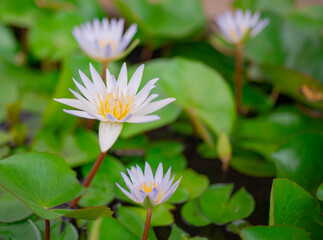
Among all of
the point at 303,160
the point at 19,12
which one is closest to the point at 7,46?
the point at 19,12

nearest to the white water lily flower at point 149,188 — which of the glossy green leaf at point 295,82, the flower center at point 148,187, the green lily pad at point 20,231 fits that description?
the flower center at point 148,187

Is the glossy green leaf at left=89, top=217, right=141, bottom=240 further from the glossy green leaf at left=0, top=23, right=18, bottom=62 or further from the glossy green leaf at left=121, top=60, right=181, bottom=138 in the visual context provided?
the glossy green leaf at left=0, top=23, right=18, bottom=62

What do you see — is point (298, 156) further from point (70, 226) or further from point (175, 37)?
point (175, 37)

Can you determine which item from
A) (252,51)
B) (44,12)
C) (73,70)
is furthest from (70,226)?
(44,12)

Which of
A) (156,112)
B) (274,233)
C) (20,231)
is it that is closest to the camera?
(274,233)

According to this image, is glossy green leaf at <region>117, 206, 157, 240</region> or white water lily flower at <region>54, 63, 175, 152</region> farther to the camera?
glossy green leaf at <region>117, 206, 157, 240</region>

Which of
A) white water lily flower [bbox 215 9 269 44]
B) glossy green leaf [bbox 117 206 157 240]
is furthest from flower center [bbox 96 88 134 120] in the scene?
white water lily flower [bbox 215 9 269 44]

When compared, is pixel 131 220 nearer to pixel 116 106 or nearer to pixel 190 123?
pixel 116 106
